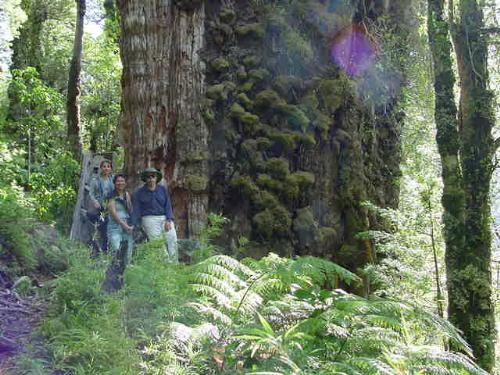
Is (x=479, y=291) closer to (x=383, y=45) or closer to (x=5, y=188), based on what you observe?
(x=383, y=45)

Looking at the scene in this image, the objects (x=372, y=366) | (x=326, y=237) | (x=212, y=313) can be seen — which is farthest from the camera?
(x=326, y=237)

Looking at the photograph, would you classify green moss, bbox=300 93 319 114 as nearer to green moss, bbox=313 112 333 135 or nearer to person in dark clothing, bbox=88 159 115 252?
green moss, bbox=313 112 333 135

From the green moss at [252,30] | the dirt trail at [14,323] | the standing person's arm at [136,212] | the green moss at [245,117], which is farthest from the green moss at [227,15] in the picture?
the dirt trail at [14,323]

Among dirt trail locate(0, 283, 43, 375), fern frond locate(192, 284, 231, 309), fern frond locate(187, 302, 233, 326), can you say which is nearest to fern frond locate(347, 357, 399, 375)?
fern frond locate(187, 302, 233, 326)

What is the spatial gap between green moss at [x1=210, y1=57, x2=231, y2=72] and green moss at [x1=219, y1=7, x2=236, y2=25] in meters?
0.73

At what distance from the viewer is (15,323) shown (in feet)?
14.4

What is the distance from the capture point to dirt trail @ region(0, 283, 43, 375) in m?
3.78

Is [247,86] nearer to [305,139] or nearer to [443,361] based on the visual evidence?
[305,139]

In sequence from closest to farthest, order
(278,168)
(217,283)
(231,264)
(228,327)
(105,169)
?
1. (228,327)
2. (217,283)
3. (231,264)
4. (105,169)
5. (278,168)

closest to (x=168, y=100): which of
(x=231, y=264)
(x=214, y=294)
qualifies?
(x=231, y=264)

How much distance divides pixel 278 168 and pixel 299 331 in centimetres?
586

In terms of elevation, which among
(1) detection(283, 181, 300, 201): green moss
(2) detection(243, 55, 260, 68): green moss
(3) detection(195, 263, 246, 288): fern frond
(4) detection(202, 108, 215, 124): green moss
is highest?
(2) detection(243, 55, 260, 68): green moss

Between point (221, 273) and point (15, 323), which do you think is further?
point (221, 273)

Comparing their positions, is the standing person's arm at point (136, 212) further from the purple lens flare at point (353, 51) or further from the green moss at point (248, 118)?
the purple lens flare at point (353, 51)
